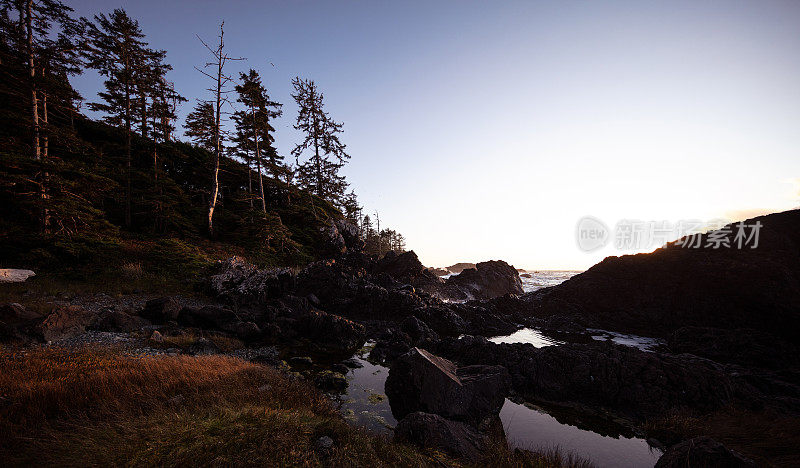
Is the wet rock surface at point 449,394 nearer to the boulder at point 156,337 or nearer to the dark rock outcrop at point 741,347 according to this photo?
the boulder at point 156,337

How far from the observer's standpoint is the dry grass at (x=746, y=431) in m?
5.35

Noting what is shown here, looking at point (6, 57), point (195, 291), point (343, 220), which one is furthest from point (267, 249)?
point (6, 57)

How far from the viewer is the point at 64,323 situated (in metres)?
9.38

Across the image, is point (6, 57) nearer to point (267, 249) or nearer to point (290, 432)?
point (267, 249)

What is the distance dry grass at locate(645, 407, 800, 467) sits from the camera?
5348mm

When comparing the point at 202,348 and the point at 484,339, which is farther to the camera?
the point at 484,339

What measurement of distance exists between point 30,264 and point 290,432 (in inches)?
906

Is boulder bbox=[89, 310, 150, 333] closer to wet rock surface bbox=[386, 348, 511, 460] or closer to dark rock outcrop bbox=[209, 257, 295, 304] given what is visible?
dark rock outcrop bbox=[209, 257, 295, 304]

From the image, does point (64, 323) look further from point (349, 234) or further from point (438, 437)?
point (349, 234)

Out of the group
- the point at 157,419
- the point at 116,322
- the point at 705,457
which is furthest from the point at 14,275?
the point at 705,457

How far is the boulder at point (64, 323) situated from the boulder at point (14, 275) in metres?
8.71

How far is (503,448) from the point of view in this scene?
5.57 m

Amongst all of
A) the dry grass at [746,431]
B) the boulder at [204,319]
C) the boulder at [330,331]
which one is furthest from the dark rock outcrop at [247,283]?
the dry grass at [746,431]

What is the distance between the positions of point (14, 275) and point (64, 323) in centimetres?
978
